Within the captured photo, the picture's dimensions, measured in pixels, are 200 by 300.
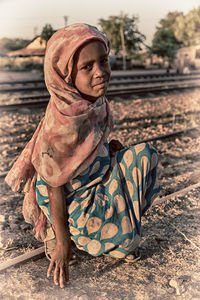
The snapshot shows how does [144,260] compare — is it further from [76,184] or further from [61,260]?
[76,184]

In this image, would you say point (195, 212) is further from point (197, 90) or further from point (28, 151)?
point (197, 90)

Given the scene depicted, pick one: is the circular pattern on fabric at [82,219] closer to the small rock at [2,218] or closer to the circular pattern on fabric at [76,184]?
the circular pattern on fabric at [76,184]

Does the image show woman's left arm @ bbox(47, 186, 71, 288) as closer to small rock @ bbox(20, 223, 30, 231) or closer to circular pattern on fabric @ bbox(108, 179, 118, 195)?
circular pattern on fabric @ bbox(108, 179, 118, 195)

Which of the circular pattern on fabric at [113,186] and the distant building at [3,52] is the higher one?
the distant building at [3,52]

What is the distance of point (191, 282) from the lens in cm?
214

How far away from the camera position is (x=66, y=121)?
1802 millimetres

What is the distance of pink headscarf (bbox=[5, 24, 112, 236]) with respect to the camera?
1770mm

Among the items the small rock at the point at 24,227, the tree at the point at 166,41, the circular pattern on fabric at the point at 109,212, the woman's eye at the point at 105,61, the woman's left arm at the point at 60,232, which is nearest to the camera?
the woman's eye at the point at 105,61

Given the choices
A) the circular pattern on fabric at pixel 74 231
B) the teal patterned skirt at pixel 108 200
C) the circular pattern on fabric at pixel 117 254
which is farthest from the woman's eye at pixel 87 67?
the circular pattern on fabric at pixel 117 254

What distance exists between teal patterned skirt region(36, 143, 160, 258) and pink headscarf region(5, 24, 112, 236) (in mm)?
173

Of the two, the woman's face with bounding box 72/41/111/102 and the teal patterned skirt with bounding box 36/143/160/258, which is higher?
the woman's face with bounding box 72/41/111/102

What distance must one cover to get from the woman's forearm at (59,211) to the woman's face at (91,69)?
0.62 m

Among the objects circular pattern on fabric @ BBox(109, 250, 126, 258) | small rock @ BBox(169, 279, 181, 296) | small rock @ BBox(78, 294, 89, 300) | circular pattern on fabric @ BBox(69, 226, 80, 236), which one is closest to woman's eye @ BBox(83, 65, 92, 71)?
circular pattern on fabric @ BBox(69, 226, 80, 236)

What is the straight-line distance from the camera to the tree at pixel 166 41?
3781 cm
